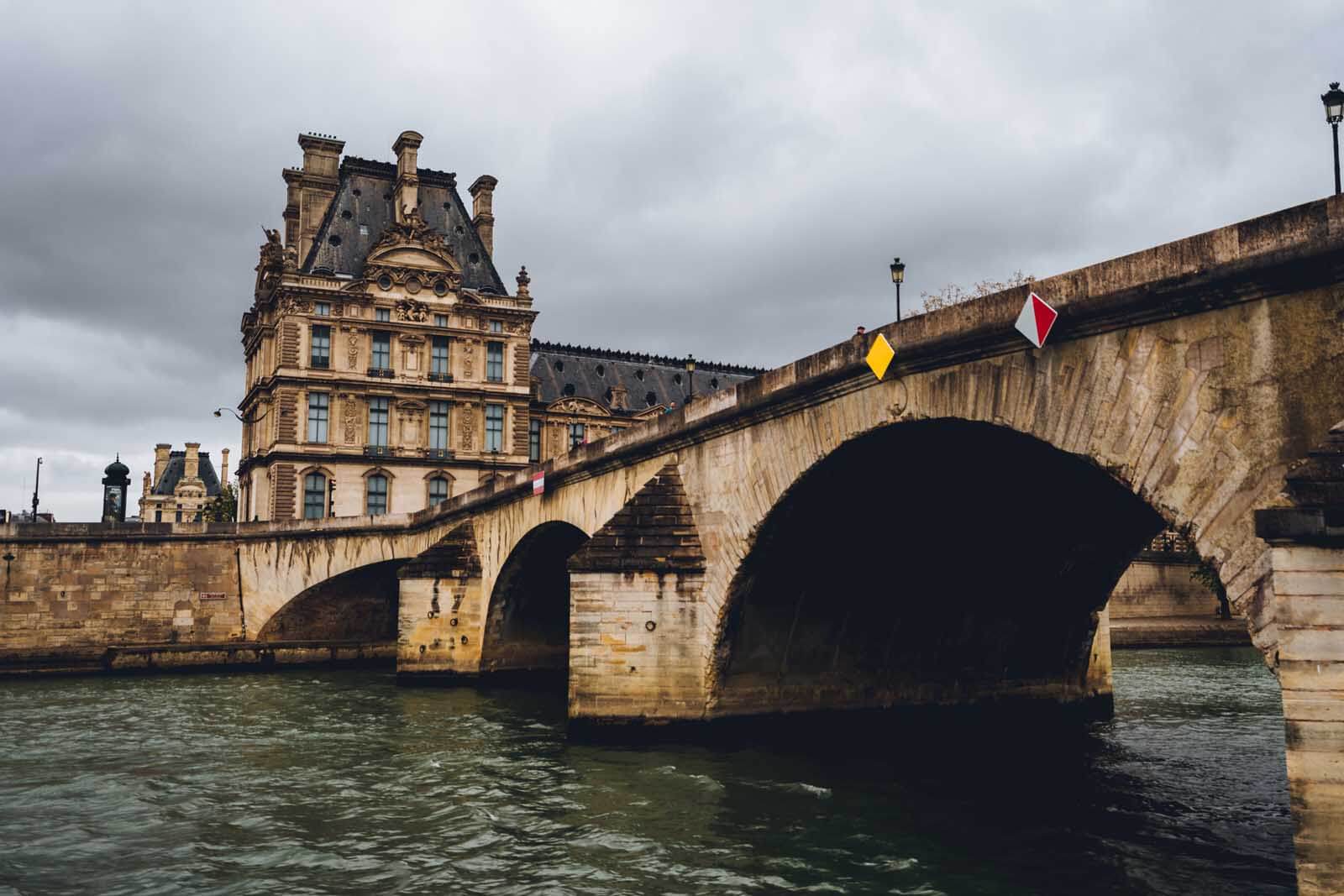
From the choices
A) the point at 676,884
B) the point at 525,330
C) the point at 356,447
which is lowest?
the point at 676,884

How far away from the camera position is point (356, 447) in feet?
179

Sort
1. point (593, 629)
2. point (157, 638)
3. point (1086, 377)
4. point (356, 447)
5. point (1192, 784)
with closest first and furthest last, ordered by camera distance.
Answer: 1. point (1086, 377)
2. point (1192, 784)
3. point (593, 629)
4. point (157, 638)
5. point (356, 447)

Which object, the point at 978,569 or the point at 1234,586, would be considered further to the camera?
the point at 978,569

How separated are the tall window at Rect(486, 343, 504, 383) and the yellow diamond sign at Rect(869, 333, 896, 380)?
45254 mm

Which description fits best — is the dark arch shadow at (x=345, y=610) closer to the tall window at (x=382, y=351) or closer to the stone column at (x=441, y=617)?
the stone column at (x=441, y=617)

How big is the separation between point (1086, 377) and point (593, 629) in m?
10.6

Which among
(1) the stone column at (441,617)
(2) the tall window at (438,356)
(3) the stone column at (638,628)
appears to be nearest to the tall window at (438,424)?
(2) the tall window at (438,356)

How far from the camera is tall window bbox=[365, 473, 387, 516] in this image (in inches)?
2158

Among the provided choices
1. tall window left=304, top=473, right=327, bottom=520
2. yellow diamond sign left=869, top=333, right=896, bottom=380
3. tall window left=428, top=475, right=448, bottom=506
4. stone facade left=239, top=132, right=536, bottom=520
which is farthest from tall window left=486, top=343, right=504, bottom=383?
yellow diamond sign left=869, top=333, right=896, bottom=380

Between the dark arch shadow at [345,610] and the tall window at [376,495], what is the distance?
1269cm

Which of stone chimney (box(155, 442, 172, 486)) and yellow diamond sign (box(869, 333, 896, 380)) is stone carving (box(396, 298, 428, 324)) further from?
stone chimney (box(155, 442, 172, 486))

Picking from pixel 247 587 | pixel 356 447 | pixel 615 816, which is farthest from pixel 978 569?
pixel 356 447

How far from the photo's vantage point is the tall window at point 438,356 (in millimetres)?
56688

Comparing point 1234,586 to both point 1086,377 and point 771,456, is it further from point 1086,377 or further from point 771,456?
point 771,456
